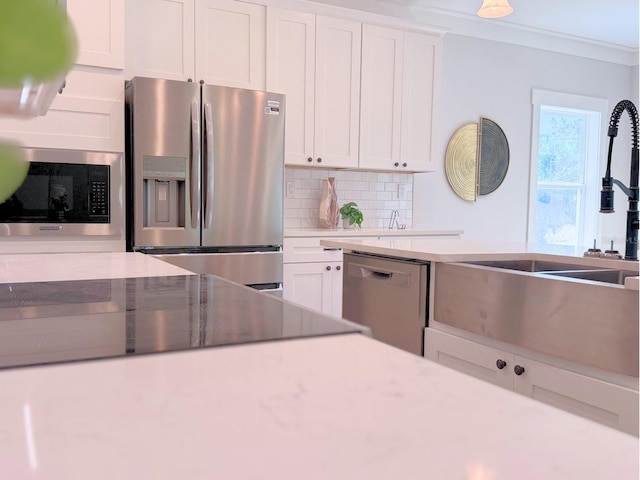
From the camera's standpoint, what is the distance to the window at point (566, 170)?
219 inches

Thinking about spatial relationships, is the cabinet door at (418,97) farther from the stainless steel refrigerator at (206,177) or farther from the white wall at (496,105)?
the stainless steel refrigerator at (206,177)

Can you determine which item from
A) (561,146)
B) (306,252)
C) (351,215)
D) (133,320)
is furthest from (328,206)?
(133,320)

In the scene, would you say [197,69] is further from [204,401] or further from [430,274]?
[204,401]

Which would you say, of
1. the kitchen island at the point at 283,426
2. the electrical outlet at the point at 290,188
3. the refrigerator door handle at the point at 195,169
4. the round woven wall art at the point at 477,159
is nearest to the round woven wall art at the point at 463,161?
the round woven wall art at the point at 477,159

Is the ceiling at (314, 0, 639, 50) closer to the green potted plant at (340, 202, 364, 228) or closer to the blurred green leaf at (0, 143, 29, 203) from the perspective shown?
the green potted plant at (340, 202, 364, 228)

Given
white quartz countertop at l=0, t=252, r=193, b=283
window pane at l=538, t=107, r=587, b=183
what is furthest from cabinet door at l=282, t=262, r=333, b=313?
window pane at l=538, t=107, r=587, b=183

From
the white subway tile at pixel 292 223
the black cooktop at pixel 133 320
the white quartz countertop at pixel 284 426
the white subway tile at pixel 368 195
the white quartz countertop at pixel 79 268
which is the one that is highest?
the white subway tile at pixel 368 195

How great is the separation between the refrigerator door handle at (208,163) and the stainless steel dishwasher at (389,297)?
1.05 meters

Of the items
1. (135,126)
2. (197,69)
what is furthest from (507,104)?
(135,126)

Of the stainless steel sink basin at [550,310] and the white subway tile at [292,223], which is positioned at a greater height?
the white subway tile at [292,223]

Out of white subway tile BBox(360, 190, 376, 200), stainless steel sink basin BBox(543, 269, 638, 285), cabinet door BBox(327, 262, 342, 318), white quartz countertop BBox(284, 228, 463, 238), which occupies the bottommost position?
cabinet door BBox(327, 262, 342, 318)

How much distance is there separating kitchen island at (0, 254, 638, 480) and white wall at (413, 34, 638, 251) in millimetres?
4236

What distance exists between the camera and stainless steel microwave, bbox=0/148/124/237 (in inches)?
116

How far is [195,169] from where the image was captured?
127 inches
